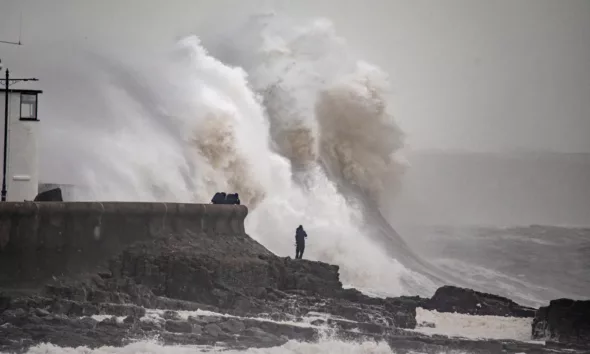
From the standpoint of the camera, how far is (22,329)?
1591 cm

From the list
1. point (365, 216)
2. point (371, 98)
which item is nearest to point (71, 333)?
point (365, 216)

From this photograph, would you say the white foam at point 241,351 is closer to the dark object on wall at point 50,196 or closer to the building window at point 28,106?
the dark object on wall at point 50,196

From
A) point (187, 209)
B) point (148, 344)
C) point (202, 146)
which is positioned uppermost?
point (202, 146)

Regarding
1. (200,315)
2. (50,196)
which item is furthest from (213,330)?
(50,196)

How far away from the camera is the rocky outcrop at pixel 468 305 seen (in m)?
19.5

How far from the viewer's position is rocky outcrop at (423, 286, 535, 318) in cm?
1948

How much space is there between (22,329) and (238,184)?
8758 mm

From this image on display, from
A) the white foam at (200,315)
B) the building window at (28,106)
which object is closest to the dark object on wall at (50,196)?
the building window at (28,106)

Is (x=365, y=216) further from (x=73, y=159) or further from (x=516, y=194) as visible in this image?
(x=73, y=159)

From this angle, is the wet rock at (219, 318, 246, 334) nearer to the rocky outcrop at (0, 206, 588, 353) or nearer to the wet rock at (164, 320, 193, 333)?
the rocky outcrop at (0, 206, 588, 353)

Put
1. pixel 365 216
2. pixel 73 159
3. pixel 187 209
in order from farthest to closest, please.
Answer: pixel 365 216
pixel 73 159
pixel 187 209

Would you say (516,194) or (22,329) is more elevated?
(516,194)

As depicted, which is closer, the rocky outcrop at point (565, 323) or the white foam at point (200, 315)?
the white foam at point (200, 315)

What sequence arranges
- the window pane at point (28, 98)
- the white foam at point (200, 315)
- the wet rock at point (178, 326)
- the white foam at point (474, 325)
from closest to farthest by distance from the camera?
the wet rock at point (178, 326) < the white foam at point (200, 315) < the window pane at point (28, 98) < the white foam at point (474, 325)
